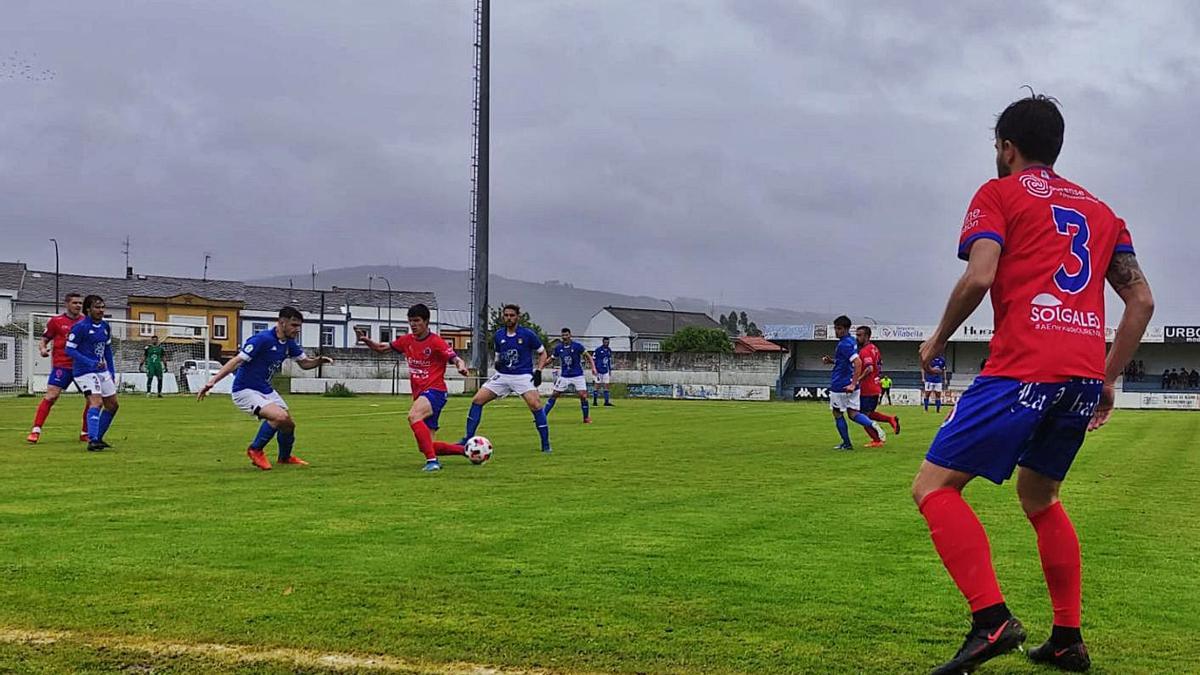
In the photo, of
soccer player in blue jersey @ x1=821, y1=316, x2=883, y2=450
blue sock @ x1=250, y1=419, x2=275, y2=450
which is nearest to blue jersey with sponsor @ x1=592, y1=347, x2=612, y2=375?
soccer player in blue jersey @ x1=821, y1=316, x2=883, y2=450

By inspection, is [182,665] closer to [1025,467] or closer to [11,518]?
[1025,467]

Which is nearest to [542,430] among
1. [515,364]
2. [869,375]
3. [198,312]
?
[515,364]

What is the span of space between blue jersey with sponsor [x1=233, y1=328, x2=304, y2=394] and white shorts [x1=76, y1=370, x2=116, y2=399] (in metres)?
3.91

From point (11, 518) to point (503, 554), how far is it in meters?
4.39

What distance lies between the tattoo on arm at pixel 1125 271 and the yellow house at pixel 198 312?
83817 mm

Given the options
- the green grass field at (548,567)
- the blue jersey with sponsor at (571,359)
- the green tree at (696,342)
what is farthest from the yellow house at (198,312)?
the green grass field at (548,567)

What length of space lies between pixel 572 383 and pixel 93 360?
41.5 ft

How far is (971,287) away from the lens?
4.44 metres

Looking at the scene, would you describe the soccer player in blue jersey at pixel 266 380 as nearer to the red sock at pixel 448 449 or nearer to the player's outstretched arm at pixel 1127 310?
the red sock at pixel 448 449

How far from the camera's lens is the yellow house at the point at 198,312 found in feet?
282

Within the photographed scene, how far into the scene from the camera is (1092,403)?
15.4 feet

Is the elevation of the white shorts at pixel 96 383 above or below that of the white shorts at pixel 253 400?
above

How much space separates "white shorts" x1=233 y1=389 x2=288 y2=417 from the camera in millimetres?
13797

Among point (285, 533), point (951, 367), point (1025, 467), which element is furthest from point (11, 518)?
point (951, 367)
